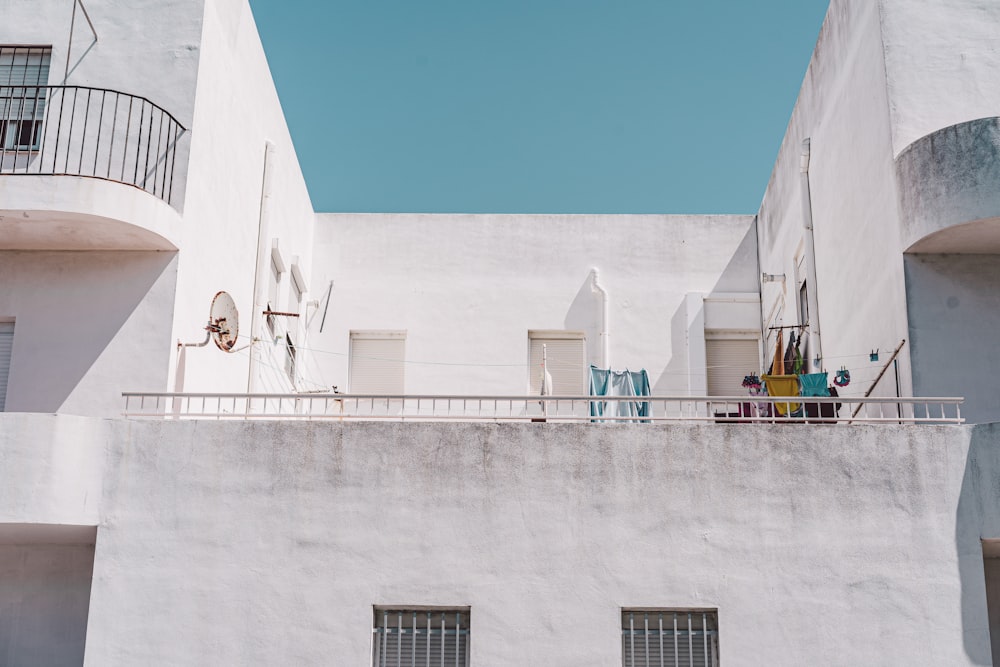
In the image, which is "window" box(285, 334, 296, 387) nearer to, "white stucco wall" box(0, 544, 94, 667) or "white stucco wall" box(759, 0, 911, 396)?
"white stucco wall" box(0, 544, 94, 667)

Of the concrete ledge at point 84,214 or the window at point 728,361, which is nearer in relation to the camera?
the concrete ledge at point 84,214

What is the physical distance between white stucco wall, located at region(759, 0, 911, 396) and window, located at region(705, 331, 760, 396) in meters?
2.03

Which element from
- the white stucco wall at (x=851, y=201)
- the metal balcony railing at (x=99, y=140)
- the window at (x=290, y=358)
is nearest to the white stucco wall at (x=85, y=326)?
the metal balcony railing at (x=99, y=140)

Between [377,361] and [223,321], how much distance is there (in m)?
6.59

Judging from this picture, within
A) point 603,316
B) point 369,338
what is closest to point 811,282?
point 603,316

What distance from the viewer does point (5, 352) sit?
12.2 meters

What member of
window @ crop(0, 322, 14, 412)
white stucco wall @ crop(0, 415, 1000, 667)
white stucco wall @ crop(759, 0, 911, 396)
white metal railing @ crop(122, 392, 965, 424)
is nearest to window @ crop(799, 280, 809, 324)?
white stucco wall @ crop(759, 0, 911, 396)

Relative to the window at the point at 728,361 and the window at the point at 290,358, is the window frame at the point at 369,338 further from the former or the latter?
the window at the point at 728,361

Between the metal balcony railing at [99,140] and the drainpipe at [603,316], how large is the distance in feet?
28.5

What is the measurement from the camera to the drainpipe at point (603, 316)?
1883cm

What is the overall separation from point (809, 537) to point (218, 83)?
334 inches

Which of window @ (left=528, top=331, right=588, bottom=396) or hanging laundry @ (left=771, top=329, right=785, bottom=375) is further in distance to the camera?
window @ (left=528, top=331, right=588, bottom=396)

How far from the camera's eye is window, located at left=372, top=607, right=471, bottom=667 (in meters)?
10.6

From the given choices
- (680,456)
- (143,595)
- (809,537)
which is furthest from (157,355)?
(809,537)
